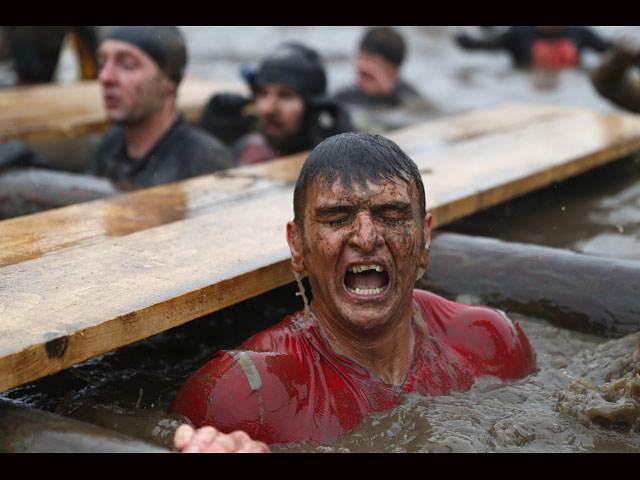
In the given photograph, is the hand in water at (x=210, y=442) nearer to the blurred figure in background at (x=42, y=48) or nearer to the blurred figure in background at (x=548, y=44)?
the blurred figure in background at (x=42, y=48)

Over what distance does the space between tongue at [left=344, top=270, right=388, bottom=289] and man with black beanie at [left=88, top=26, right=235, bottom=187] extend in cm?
273

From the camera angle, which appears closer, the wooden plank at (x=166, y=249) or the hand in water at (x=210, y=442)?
the hand in water at (x=210, y=442)

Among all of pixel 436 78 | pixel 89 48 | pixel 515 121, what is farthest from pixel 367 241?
pixel 436 78

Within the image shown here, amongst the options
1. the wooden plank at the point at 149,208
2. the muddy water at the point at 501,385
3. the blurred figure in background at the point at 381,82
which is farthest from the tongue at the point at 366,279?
the blurred figure in background at the point at 381,82

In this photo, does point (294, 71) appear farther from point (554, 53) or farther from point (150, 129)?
point (554, 53)

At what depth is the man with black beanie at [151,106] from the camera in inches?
218

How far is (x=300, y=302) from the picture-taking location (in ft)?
13.2

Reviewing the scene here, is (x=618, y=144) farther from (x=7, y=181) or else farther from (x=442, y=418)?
(x=7, y=181)

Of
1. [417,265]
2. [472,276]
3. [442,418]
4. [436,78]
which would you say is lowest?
[442,418]

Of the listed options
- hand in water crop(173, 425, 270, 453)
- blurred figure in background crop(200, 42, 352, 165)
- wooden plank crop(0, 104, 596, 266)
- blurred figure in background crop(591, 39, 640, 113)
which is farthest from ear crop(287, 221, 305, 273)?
blurred figure in background crop(591, 39, 640, 113)

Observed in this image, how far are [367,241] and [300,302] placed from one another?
139 centimetres

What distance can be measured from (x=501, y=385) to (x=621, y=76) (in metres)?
4.21

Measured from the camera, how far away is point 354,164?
9.10ft

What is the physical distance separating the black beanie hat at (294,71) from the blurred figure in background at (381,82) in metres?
2.63
